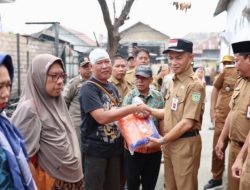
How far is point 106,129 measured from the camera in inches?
130

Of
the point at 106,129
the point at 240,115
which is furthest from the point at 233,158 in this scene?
the point at 106,129

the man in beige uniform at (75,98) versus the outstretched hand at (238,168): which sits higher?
the man in beige uniform at (75,98)

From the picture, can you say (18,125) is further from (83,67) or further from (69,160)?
(83,67)

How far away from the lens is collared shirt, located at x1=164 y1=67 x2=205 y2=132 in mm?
3215

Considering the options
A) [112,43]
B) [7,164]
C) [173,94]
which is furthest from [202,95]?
[112,43]

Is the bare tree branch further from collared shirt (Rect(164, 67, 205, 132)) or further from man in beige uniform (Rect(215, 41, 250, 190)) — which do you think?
man in beige uniform (Rect(215, 41, 250, 190))

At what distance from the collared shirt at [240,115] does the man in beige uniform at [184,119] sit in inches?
12.9

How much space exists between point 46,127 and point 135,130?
91 cm

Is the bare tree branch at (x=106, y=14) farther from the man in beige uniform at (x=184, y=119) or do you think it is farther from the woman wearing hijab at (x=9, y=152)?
the woman wearing hijab at (x=9, y=152)

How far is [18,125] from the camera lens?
243 cm

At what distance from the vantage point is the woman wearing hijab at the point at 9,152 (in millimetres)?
1818

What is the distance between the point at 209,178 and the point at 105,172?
249 centimetres

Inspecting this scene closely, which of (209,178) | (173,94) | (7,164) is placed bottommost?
(209,178)

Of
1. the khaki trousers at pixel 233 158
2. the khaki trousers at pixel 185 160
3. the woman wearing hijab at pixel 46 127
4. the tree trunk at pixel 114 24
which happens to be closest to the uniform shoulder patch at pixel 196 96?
the khaki trousers at pixel 185 160
